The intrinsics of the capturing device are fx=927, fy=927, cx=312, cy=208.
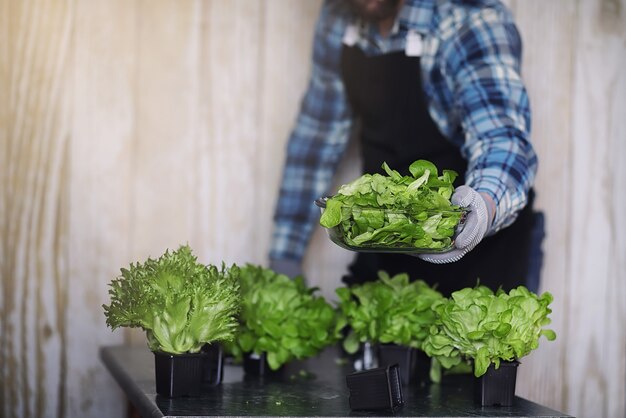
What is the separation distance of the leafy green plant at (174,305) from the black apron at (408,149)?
70cm

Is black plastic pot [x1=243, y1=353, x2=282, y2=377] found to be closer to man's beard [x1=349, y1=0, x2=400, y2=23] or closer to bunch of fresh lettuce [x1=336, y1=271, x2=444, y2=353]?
bunch of fresh lettuce [x1=336, y1=271, x2=444, y2=353]

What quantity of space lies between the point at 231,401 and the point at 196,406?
0.08 metres

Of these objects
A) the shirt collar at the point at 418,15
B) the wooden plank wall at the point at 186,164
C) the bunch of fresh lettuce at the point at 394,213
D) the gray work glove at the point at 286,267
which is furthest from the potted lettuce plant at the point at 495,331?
the wooden plank wall at the point at 186,164

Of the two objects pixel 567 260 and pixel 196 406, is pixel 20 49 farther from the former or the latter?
pixel 567 260

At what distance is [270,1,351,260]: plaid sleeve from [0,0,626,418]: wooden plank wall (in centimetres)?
8

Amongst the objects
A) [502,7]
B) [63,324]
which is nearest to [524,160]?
[502,7]

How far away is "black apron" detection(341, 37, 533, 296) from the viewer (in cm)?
199

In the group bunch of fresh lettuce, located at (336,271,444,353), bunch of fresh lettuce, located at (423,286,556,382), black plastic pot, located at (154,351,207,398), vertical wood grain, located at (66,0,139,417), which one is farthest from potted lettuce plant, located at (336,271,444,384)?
vertical wood grain, located at (66,0,139,417)

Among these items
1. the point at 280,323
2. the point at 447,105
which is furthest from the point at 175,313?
the point at 447,105

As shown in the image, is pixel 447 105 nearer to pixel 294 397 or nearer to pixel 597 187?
pixel 597 187

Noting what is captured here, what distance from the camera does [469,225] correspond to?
1438 mm

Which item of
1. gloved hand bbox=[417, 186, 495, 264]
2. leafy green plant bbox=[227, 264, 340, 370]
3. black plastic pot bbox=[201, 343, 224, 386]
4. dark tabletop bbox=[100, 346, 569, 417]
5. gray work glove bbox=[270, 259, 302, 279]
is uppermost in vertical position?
gloved hand bbox=[417, 186, 495, 264]

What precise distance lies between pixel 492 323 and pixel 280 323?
44cm

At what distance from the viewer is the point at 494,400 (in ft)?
4.76
